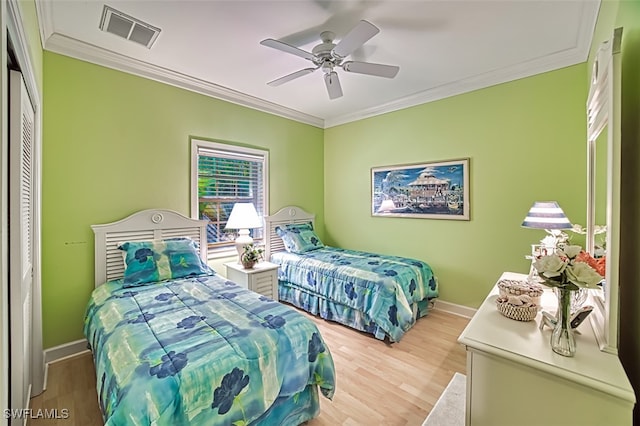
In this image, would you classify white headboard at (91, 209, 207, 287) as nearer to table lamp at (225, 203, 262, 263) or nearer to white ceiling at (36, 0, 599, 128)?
table lamp at (225, 203, 262, 263)

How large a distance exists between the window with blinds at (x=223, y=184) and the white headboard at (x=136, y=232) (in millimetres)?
204

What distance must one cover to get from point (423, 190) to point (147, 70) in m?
3.44

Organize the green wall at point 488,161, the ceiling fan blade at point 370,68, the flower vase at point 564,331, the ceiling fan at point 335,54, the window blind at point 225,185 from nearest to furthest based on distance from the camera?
1. the flower vase at point 564,331
2. the ceiling fan at point 335,54
3. the ceiling fan blade at point 370,68
4. the green wall at point 488,161
5. the window blind at point 225,185

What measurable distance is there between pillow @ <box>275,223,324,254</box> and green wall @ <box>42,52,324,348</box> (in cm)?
97

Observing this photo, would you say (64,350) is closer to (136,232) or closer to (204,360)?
(136,232)

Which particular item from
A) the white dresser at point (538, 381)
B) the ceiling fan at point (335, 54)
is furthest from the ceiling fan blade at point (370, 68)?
the white dresser at point (538, 381)

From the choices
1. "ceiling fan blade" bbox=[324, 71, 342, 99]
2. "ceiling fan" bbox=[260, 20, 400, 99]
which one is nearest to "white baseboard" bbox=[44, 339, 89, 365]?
"ceiling fan" bbox=[260, 20, 400, 99]

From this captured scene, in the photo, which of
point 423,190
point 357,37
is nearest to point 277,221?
point 423,190

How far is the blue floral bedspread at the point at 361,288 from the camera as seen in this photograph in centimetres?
276

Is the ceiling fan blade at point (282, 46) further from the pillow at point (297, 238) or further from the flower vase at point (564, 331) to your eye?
the pillow at point (297, 238)

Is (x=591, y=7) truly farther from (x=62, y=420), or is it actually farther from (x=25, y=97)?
(x=62, y=420)

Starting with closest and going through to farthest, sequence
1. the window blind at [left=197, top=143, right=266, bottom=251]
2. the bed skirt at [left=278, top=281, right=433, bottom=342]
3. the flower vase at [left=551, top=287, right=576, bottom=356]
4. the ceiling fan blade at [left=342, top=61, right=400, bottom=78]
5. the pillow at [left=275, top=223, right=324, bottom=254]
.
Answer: the flower vase at [left=551, top=287, right=576, bottom=356]
the ceiling fan blade at [left=342, top=61, right=400, bottom=78]
the bed skirt at [left=278, top=281, right=433, bottom=342]
the window blind at [left=197, top=143, right=266, bottom=251]
the pillow at [left=275, top=223, right=324, bottom=254]

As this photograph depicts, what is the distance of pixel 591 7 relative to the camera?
203 centimetres

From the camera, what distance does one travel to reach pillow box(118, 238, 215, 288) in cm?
251
